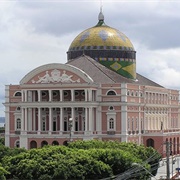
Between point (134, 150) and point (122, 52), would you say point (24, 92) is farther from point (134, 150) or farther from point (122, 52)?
point (134, 150)

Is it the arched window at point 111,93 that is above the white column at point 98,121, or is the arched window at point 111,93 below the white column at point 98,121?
above

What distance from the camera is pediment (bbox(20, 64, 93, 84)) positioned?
106 m

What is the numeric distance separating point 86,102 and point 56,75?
601 cm

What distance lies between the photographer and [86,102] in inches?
4146

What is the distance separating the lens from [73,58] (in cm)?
12119

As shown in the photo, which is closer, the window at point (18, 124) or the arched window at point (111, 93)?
the arched window at point (111, 93)

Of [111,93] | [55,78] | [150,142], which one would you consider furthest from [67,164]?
[150,142]

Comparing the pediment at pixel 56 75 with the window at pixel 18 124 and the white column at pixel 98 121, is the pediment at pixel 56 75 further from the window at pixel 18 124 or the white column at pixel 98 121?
the window at pixel 18 124

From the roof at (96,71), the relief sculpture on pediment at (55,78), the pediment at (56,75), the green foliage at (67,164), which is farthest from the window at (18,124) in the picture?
the green foliage at (67,164)

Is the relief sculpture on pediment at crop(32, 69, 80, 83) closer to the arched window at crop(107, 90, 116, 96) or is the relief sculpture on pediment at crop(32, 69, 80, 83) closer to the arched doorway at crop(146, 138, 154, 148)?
the arched window at crop(107, 90, 116, 96)

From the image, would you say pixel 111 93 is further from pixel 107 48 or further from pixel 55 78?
pixel 107 48

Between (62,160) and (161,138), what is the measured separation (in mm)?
41265

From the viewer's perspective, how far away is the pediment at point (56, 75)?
106250mm

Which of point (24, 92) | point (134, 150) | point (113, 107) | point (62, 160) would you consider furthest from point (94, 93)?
point (62, 160)
